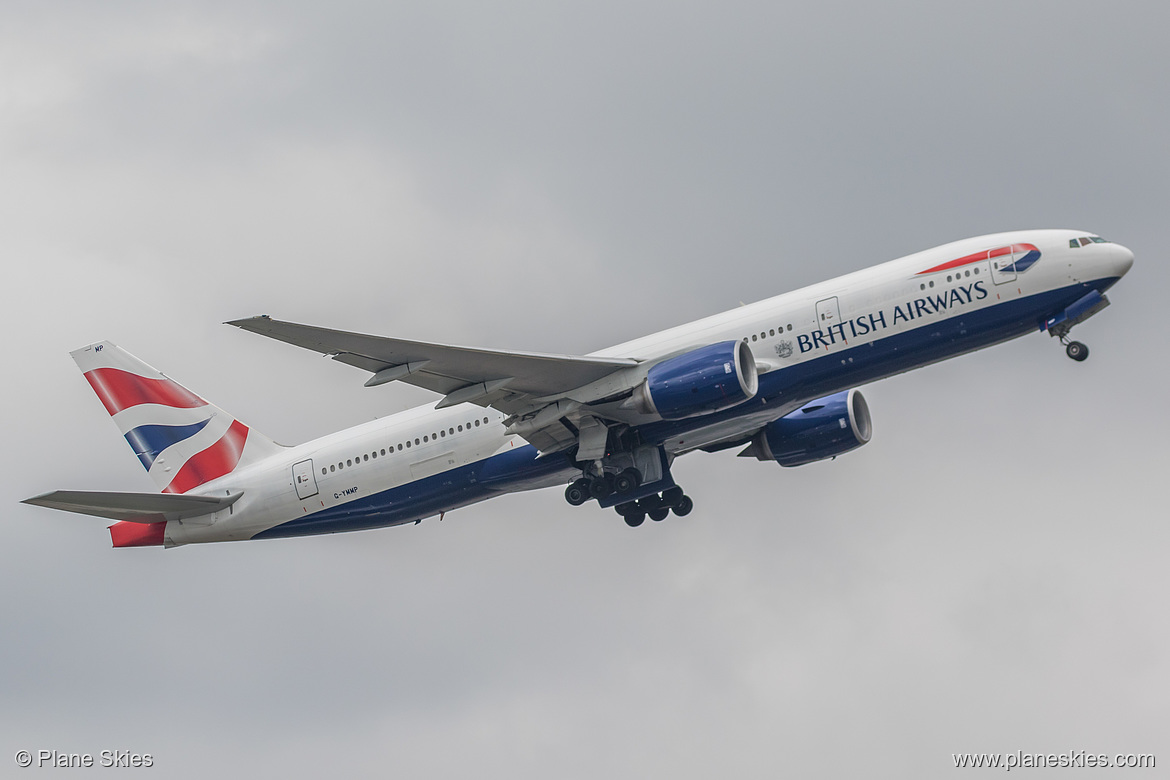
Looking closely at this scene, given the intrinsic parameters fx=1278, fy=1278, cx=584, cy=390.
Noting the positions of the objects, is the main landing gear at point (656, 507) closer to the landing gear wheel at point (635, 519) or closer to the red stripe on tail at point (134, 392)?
the landing gear wheel at point (635, 519)

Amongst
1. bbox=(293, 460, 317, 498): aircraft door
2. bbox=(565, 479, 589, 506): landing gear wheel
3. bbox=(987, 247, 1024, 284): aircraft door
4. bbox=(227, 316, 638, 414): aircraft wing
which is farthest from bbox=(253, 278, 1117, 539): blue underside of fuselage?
bbox=(293, 460, 317, 498): aircraft door

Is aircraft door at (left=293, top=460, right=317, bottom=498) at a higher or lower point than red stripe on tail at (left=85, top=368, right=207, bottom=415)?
lower

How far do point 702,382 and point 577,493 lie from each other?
611 cm

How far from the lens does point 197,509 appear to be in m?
38.0

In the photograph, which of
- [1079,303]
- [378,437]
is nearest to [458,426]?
[378,437]

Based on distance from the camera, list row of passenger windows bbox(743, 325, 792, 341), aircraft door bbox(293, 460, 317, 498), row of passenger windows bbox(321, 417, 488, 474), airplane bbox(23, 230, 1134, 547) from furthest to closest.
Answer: aircraft door bbox(293, 460, 317, 498) → row of passenger windows bbox(321, 417, 488, 474) → row of passenger windows bbox(743, 325, 792, 341) → airplane bbox(23, 230, 1134, 547)

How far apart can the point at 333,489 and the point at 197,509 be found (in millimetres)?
4307

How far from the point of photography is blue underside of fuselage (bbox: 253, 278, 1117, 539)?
3169cm

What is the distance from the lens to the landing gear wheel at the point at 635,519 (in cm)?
4031

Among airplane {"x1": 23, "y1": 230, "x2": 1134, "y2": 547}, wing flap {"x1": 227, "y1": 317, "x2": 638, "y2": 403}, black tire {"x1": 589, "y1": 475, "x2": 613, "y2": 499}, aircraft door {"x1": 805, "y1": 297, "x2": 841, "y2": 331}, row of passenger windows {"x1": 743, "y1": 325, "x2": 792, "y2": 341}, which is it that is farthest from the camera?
black tire {"x1": 589, "y1": 475, "x2": 613, "y2": 499}

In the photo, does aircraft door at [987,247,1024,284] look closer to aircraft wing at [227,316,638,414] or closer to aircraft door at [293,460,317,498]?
aircraft wing at [227,316,638,414]

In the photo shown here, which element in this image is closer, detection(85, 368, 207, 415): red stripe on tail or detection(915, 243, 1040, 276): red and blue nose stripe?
detection(915, 243, 1040, 276): red and blue nose stripe

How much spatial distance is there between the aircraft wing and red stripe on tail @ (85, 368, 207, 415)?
39.0ft

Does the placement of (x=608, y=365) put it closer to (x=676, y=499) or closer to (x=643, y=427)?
(x=643, y=427)
